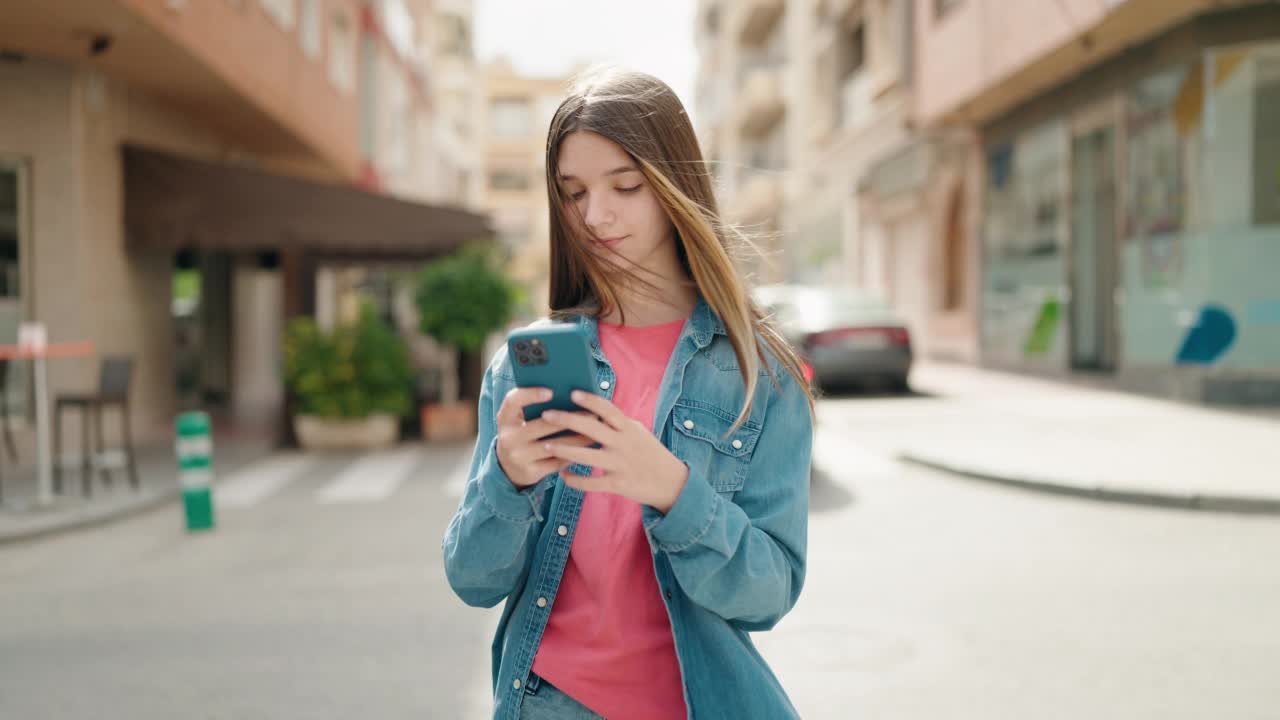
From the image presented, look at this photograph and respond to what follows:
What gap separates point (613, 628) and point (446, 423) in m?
11.6

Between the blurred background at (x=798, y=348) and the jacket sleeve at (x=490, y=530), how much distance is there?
49 cm

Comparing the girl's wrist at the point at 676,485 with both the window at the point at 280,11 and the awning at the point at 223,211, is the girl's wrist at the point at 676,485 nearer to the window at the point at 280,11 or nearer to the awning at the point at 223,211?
the awning at the point at 223,211

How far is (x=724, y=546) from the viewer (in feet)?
4.73

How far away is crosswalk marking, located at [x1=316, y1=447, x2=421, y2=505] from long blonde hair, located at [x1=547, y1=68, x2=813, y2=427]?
721 centimetres

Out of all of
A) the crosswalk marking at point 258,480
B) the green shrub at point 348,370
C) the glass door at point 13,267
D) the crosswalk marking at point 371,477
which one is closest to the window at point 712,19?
the green shrub at point 348,370

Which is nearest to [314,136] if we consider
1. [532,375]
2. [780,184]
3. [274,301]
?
[274,301]

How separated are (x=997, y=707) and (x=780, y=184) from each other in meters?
34.3

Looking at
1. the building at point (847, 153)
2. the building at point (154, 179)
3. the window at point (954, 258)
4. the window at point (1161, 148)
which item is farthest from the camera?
the building at point (847, 153)

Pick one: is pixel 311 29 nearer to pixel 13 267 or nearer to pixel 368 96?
pixel 368 96

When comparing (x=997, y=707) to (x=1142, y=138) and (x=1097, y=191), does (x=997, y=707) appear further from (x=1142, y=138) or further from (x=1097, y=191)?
(x=1097, y=191)

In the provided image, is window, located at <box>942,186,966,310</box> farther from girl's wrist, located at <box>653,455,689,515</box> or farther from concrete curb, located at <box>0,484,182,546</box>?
girl's wrist, located at <box>653,455,689,515</box>

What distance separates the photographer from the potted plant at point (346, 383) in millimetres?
12117

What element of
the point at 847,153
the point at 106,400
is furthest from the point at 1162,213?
the point at 847,153

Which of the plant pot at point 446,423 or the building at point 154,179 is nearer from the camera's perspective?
the building at point 154,179
